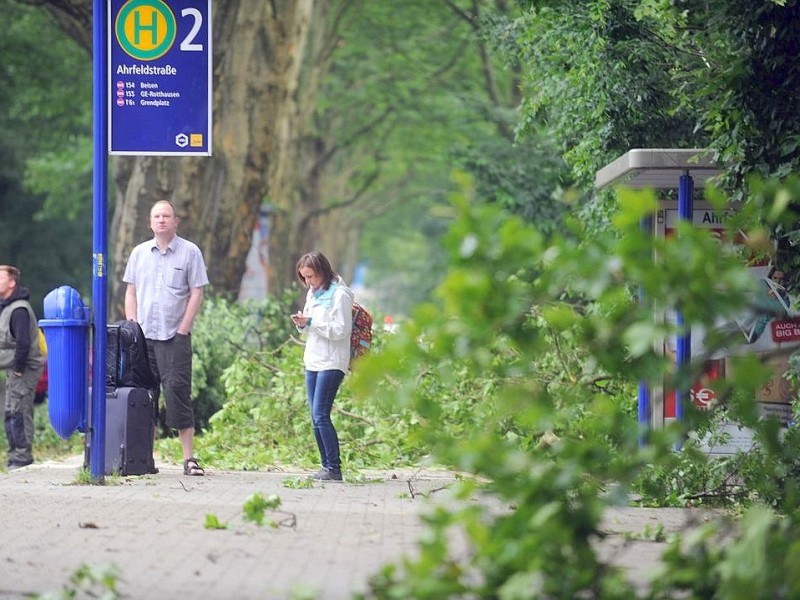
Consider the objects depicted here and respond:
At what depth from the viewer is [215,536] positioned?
7879 millimetres

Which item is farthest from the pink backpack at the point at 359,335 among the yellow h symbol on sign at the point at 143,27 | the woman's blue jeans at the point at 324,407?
the yellow h symbol on sign at the point at 143,27

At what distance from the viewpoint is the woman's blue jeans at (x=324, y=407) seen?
440 inches

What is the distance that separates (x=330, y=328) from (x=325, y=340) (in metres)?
0.15

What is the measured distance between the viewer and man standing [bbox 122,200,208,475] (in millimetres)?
11562

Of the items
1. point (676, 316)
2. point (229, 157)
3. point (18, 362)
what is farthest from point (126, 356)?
point (229, 157)

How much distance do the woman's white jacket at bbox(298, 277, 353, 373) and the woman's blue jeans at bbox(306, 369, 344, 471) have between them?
57 millimetres

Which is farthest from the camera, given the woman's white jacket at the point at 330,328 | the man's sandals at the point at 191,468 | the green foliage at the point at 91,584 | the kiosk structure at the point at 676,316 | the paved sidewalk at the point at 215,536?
the man's sandals at the point at 191,468

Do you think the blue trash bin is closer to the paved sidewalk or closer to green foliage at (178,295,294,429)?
the paved sidewalk

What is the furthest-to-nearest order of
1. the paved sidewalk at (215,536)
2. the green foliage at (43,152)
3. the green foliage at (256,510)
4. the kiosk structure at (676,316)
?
the green foliage at (43,152) < the kiosk structure at (676,316) < the green foliage at (256,510) < the paved sidewalk at (215,536)

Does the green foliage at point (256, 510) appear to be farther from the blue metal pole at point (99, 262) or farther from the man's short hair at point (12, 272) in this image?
the man's short hair at point (12, 272)

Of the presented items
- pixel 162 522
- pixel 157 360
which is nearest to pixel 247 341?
pixel 157 360

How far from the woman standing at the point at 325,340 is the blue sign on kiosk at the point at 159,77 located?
3.98 feet

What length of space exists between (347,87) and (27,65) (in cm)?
752

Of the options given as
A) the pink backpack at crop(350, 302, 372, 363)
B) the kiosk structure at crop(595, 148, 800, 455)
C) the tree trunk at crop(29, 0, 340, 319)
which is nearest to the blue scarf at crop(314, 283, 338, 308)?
the pink backpack at crop(350, 302, 372, 363)
